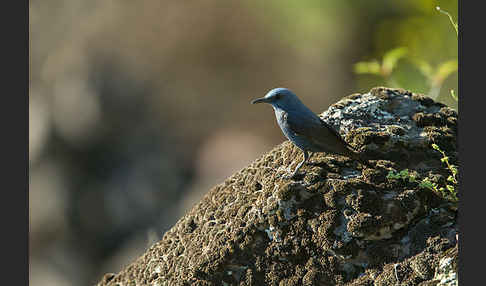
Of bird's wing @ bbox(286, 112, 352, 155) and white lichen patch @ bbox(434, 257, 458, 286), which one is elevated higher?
bird's wing @ bbox(286, 112, 352, 155)

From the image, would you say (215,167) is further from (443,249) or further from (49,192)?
(443,249)

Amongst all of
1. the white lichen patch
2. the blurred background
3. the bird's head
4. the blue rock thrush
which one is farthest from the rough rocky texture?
the blurred background

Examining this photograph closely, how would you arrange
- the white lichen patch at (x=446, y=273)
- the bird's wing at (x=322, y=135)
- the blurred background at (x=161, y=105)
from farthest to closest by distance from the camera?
the blurred background at (x=161, y=105) → the bird's wing at (x=322, y=135) → the white lichen patch at (x=446, y=273)

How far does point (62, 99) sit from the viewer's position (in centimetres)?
971

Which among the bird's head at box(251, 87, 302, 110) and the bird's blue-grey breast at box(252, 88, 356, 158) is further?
the bird's head at box(251, 87, 302, 110)

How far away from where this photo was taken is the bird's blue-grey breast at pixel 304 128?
3271 mm

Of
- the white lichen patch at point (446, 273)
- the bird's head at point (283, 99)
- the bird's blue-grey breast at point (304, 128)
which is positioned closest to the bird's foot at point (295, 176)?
the bird's blue-grey breast at point (304, 128)

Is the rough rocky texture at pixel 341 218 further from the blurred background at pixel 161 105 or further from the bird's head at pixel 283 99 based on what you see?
the blurred background at pixel 161 105

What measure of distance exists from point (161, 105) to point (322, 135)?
252 inches

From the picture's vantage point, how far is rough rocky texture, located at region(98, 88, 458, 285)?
3.00 m

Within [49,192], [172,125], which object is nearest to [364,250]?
[172,125]

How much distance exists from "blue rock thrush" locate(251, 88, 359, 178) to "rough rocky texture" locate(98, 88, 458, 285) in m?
0.14

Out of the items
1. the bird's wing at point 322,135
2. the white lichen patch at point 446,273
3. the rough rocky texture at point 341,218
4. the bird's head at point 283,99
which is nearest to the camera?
the white lichen patch at point 446,273

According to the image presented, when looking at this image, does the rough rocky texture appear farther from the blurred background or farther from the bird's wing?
the blurred background
